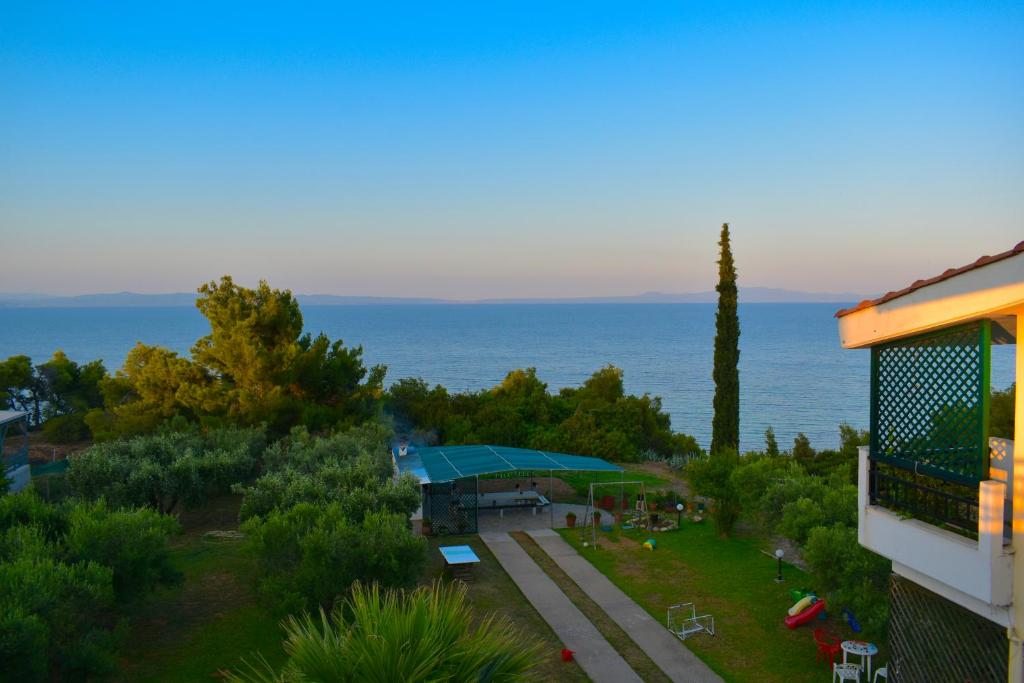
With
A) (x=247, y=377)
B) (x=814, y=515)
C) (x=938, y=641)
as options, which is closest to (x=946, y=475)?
(x=938, y=641)

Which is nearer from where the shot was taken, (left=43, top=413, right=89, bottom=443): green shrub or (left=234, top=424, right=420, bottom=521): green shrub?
(left=234, top=424, right=420, bottom=521): green shrub

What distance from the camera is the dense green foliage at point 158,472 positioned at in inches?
664

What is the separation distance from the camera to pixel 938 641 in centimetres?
728

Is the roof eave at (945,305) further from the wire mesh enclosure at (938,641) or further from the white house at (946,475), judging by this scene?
the wire mesh enclosure at (938,641)

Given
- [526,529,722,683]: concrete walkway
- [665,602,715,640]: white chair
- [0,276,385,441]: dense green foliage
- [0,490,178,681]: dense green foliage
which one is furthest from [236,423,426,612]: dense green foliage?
[0,276,385,441]: dense green foliage

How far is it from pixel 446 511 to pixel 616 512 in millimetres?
4986

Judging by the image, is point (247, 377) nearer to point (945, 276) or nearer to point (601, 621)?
point (601, 621)

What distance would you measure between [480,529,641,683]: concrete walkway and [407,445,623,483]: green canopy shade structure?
1853 millimetres

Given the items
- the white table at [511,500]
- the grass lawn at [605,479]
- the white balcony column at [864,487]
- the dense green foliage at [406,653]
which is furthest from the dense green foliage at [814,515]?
the dense green foliage at [406,653]

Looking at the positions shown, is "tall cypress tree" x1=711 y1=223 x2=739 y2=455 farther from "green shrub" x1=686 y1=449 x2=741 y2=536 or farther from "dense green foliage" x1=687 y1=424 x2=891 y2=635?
"green shrub" x1=686 y1=449 x2=741 y2=536

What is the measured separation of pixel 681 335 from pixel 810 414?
3789 inches

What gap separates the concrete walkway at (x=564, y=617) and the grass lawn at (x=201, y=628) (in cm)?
459

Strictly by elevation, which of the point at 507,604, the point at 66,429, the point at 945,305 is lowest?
the point at 507,604

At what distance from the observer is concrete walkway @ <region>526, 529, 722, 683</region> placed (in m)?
11.1
